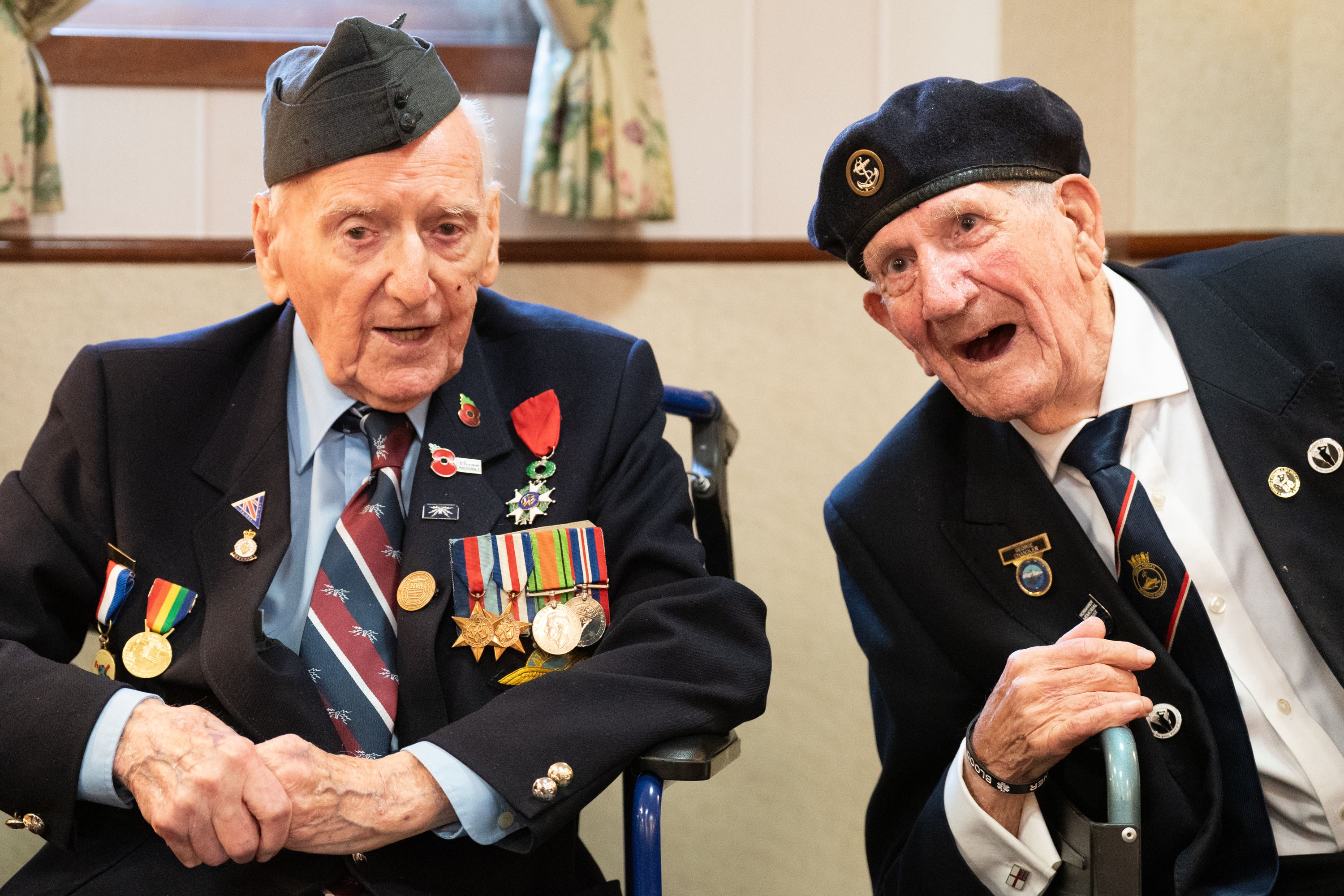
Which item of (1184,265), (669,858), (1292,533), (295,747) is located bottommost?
(669,858)

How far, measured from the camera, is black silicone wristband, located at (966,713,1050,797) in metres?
1.53

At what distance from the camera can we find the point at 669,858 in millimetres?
2906

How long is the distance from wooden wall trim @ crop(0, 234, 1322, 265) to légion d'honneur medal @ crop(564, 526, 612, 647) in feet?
4.09

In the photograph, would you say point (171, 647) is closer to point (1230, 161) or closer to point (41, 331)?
point (41, 331)

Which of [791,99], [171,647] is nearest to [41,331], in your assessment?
[171,647]

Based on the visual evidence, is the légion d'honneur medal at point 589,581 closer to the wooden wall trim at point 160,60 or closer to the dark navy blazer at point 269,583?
the dark navy blazer at point 269,583

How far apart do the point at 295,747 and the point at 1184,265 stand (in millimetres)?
1421

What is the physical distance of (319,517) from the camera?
1.68 m

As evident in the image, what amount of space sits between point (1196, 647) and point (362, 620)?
1.10 meters

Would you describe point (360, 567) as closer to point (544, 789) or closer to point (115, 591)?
point (115, 591)

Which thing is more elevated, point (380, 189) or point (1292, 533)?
point (380, 189)

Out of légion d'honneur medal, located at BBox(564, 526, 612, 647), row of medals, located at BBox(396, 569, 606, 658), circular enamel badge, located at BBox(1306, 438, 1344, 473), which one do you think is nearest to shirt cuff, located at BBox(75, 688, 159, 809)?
row of medals, located at BBox(396, 569, 606, 658)

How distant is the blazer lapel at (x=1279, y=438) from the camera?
1500 millimetres

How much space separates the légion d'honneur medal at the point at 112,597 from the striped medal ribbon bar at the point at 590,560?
1.90 feet
